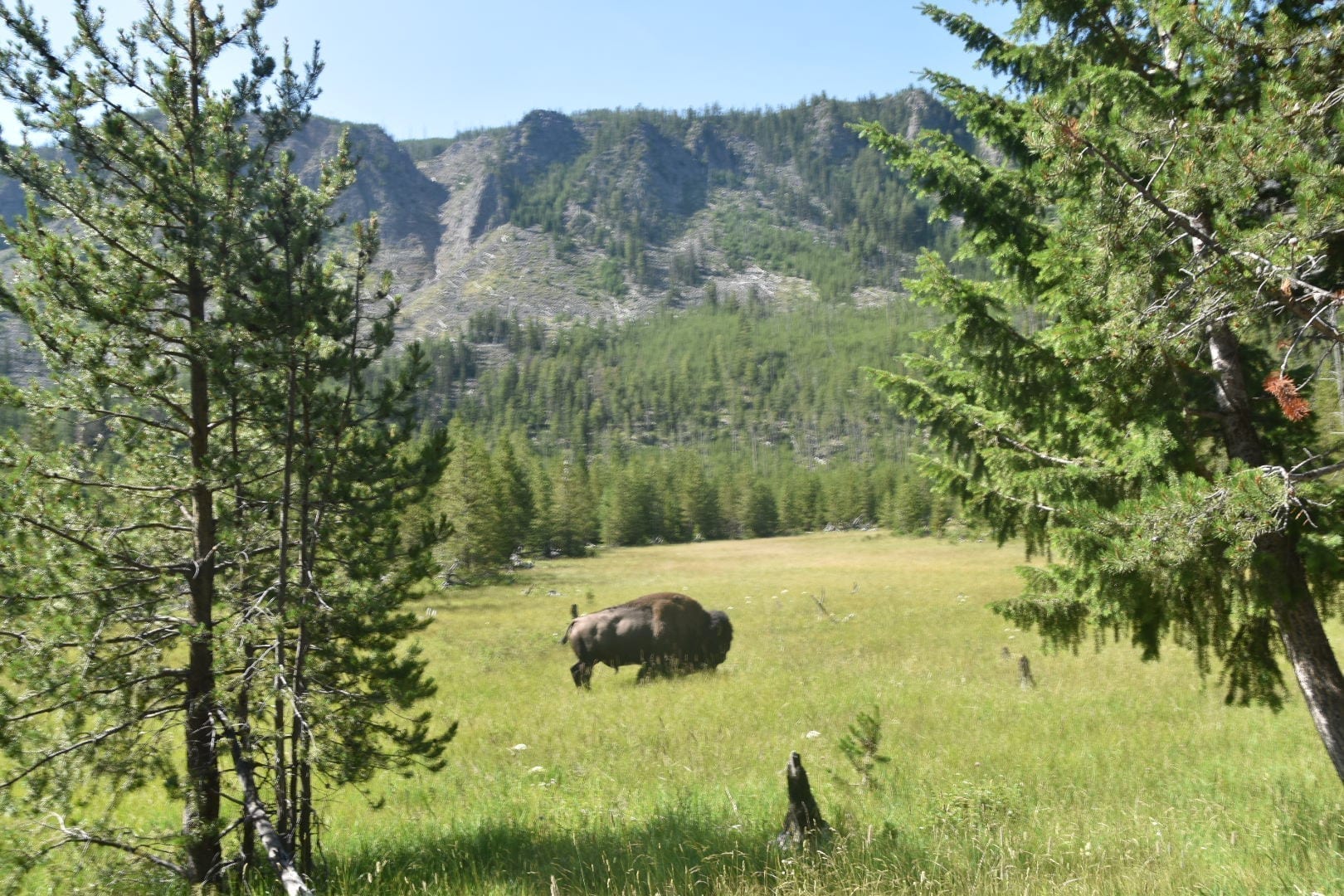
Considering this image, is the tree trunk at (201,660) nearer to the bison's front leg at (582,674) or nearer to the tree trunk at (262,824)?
the tree trunk at (262,824)

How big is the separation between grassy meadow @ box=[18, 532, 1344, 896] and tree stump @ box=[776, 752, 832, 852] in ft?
0.61

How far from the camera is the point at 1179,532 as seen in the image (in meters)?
3.76

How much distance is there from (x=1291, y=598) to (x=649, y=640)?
12959 mm

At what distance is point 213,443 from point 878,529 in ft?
291

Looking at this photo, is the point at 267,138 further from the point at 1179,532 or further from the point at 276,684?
the point at 1179,532

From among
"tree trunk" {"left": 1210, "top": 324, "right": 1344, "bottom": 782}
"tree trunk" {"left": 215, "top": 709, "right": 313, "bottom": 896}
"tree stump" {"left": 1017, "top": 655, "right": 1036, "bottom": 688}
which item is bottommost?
"tree stump" {"left": 1017, "top": 655, "right": 1036, "bottom": 688}

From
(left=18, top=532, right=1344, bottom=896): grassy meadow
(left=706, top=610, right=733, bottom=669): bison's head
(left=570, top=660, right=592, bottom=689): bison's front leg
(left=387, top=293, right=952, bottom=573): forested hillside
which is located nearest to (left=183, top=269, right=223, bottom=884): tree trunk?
(left=18, top=532, right=1344, bottom=896): grassy meadow

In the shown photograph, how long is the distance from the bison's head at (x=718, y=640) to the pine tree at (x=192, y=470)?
1111 centimetres

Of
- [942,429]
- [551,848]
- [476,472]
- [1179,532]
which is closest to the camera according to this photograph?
[1179,532]

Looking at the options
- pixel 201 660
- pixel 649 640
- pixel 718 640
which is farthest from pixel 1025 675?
pixel 201 660

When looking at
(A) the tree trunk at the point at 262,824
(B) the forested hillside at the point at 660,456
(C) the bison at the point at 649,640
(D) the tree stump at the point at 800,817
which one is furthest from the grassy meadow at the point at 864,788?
(B) the forested hillside at the point at 660,456

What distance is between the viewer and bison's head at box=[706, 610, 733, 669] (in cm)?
1641

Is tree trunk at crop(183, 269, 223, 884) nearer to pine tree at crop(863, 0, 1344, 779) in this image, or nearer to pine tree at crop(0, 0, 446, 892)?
pine tree at crop(0, 0, 446, 892)

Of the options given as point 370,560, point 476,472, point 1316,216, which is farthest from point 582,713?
point 476,472
